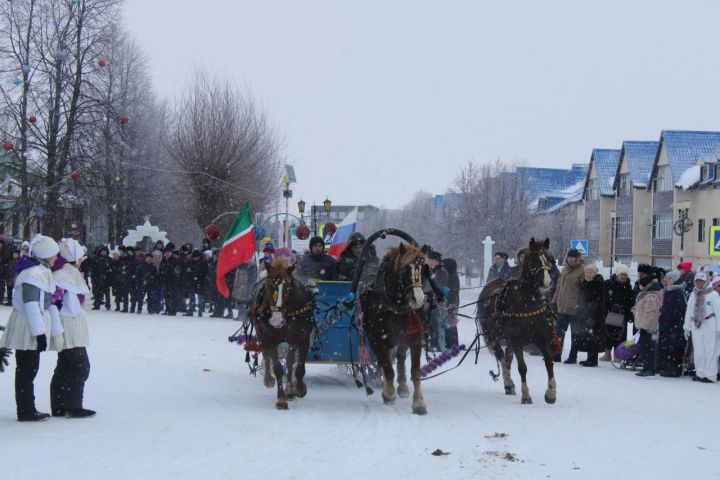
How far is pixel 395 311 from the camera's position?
32.6 feet

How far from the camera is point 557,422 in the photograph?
9430mm

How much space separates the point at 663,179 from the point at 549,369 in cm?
4307

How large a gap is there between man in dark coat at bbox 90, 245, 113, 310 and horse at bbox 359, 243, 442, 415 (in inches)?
676

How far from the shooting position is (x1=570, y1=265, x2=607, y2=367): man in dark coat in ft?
50.2

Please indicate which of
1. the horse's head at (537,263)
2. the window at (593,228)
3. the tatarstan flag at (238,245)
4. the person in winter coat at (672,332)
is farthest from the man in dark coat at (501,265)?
the window at (593,228)

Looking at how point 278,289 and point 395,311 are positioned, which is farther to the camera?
point 395,311

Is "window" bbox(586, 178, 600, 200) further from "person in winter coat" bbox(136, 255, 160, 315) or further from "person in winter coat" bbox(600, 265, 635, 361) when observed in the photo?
"person in winter coat" bbox(600, 265, 635, 361)

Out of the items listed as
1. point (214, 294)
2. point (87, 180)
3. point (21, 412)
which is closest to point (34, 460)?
point (21, 412)

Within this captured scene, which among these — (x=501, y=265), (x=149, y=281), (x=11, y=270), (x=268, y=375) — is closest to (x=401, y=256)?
(x=268, y=375)

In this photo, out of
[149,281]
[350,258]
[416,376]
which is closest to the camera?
[416,376]

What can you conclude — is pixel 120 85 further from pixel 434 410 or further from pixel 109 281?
pixel 434 410

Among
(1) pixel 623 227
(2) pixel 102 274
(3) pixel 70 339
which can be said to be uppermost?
(1) pixel 623 227

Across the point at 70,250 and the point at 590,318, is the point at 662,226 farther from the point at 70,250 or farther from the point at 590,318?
the point at 70,250

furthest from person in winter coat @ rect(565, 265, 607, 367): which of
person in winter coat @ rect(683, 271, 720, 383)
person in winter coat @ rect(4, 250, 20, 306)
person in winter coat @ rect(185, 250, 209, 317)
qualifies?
person in winter coat @ rect(4, 250, 20, 306)
